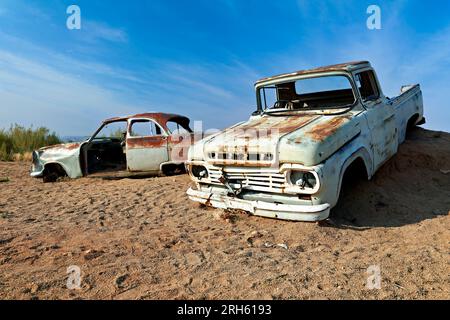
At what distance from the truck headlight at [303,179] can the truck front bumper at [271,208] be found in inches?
8.9

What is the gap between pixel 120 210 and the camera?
17.4 ft

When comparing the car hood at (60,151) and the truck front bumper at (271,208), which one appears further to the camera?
the car hood at (60,151)

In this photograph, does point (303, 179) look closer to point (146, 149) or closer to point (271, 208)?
point (271, 208)

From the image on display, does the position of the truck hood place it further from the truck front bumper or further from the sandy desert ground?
the sandy desert ground

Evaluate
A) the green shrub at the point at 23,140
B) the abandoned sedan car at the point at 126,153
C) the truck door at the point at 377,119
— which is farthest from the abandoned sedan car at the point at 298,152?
the green shrub at the point at 23,140

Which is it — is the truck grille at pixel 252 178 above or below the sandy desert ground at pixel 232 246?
above

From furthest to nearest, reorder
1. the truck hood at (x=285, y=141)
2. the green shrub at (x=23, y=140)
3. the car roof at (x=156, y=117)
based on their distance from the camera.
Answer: the green shrub at (x=23, y=140)
the car roof at (x=156, y=117)
the truck hood at (x=285, y=141)

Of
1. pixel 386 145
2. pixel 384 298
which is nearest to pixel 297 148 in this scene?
pixel 384 298

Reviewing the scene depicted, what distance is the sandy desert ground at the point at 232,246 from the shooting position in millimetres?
2750

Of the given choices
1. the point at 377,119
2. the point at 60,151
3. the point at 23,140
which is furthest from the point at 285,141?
the point at 23,140

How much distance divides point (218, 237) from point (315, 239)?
104 cm

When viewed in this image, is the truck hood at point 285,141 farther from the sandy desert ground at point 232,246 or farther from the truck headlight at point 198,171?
the sandy desert ground at point 232,246

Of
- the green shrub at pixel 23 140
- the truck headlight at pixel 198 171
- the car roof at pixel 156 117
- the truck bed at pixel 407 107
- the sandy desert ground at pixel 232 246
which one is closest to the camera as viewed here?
the sandy desert ground at pixel 232 246

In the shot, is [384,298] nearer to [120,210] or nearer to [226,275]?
[226,275]
